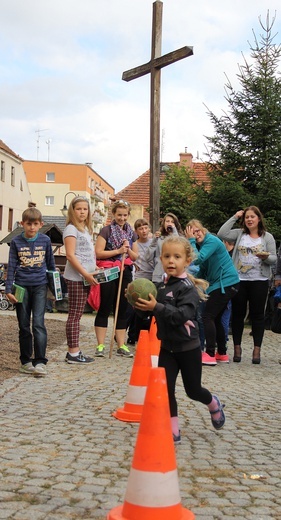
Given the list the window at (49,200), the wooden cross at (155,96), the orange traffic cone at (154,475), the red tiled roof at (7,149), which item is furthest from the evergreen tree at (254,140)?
the window at (49,200)

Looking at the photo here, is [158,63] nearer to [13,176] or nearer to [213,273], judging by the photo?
[213,273]

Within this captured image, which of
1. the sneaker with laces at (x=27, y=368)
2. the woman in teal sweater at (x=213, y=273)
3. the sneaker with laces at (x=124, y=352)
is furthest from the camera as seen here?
the sneaker with laces at (x=124, y=352)

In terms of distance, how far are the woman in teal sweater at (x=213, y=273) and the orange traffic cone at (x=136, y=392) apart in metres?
3.05

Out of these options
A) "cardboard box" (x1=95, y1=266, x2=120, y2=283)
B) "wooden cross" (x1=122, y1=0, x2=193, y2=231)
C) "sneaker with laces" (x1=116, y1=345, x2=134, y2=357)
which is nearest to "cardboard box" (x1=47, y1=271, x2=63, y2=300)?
"cardboard box" (x1=95, y1=266, x2=120, y2=283)

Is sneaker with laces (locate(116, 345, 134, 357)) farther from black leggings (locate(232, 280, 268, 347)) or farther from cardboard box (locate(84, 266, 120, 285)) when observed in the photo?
black leggings (locate(232, 280, 268, 347))

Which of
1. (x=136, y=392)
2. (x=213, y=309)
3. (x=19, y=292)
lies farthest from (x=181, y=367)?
(x=213, y=309)

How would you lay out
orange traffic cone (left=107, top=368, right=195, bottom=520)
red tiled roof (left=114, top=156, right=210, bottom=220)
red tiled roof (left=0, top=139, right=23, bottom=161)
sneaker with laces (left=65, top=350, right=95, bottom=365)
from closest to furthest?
orange traffic cone (left=107, top=368, right=195, bottom=520) < sneaker with laces (left=65, top=350, right=95, bottom=365) < red tiled roof (left=114, top=156, right=210, bottom=220) < red tiled roof (left=0, top=139, right=23, bottom=161)

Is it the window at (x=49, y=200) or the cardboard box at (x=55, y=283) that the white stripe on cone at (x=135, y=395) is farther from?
the window at (x=49, y=200)

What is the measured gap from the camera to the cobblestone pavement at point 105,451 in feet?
11.4

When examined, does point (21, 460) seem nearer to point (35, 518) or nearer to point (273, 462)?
point (35, 518)

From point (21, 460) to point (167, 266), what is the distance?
153 centimetres

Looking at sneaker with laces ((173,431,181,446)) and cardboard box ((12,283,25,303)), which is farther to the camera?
cardboard box ((12,283,25,303))

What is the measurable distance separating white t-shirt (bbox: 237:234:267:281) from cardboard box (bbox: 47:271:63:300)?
2798 millimetres

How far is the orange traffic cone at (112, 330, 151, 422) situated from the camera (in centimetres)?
542
